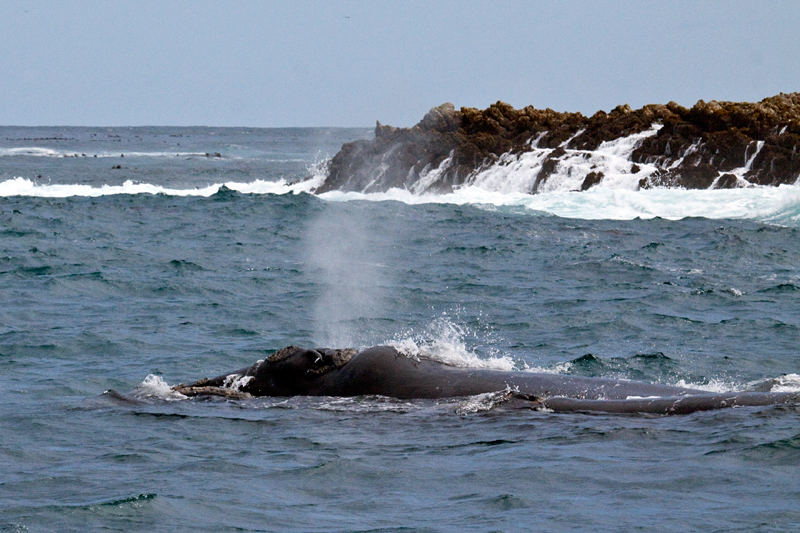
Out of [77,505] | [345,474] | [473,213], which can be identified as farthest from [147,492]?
[473,213]

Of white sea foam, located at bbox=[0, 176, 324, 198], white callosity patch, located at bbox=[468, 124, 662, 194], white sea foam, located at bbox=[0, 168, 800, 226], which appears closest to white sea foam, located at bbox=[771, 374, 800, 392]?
white sea foam, located at bbox=[0, 168, 800, 226]

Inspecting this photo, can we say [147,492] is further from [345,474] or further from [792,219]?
[792,219]

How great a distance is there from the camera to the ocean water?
24.9 feet

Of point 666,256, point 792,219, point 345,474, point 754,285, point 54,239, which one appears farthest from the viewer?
point 792,219

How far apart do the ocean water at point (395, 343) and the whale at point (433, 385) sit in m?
0.26

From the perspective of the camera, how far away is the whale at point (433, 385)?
9.80 meters

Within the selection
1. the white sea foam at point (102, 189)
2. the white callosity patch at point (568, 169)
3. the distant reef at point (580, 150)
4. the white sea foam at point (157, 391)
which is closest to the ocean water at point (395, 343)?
the white sea foam at point (157, 391)

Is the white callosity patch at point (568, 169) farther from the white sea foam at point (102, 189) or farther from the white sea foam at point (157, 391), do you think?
the white sea foam at point (157, 391)

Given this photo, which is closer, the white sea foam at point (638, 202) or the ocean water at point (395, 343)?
the ocean water at point (395, 343)

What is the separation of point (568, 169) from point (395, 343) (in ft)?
120

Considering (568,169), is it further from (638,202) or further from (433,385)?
(433,385)

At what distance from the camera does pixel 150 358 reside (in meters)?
15.0

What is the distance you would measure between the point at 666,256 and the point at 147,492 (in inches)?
849

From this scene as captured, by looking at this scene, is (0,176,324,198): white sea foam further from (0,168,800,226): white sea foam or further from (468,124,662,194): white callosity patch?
(468,124,662,194): white callosity patch
